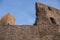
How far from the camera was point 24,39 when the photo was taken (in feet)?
33.5

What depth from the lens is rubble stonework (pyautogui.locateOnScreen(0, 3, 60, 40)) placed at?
1018 cm

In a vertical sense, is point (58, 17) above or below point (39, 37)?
above

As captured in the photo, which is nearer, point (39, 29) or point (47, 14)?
point (39, 29)

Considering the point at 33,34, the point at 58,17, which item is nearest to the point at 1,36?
the point at 33,34

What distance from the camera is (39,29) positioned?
11047 mm

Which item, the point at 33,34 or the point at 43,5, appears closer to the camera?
the point at 33,34

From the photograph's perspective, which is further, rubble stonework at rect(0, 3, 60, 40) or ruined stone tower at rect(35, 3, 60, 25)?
ruined stone tower at rect(35, 3, 60, 25)

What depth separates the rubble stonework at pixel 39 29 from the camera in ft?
33.4

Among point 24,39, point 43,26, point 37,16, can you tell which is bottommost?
point 24,39

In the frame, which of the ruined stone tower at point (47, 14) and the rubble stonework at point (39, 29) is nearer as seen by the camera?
the rubble stonework at point (39, 29)

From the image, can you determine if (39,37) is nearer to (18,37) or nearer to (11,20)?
(18,37)

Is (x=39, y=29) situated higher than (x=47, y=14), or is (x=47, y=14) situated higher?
(x=47, y=14)

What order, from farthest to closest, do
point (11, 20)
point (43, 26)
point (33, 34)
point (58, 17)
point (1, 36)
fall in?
point (11, 20)
point (58, 17)
point (43, 26)
point (33, 34)
point (1, 36)

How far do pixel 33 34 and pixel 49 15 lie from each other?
9.11ft
